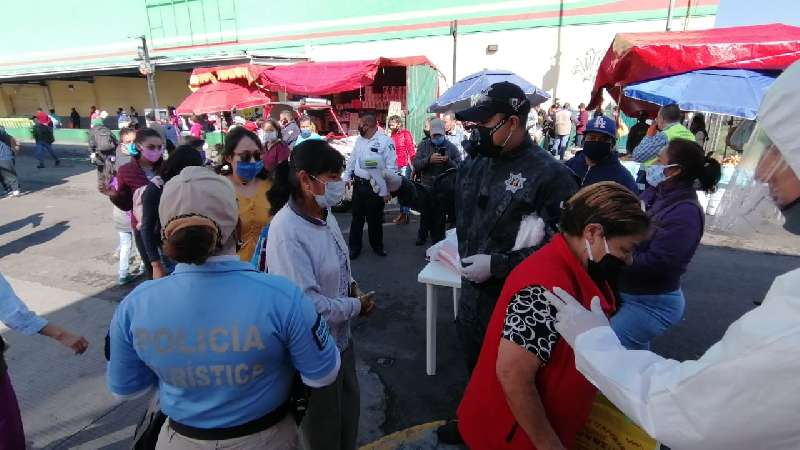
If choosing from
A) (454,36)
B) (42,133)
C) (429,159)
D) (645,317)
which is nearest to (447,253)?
(645,317)

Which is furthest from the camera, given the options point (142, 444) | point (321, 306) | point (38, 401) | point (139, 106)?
point (139, 106)

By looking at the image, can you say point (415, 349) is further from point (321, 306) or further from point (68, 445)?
point (68, 445)

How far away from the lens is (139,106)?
3105cm

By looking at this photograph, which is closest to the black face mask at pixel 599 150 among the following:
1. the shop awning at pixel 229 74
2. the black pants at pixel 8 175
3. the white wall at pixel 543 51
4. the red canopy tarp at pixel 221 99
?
→ the red canopy tarp at pixel 221 99

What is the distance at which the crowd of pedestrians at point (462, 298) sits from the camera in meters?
1.28

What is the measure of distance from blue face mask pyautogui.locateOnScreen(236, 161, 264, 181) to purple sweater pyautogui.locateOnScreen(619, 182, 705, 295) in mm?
2613

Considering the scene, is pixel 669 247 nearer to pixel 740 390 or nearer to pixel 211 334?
pixel 740 390

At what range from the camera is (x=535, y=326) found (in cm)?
136

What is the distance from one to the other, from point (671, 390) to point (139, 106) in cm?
3699

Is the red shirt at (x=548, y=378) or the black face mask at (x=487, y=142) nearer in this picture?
the red shirt at (x=548, y=378)

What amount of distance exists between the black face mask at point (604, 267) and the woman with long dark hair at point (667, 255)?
127 cm

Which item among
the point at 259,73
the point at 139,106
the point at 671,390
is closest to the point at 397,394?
the point at 671,390

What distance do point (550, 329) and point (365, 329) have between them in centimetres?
315

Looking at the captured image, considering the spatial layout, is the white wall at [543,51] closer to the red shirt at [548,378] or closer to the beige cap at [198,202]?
the red shirt at [548,378]
